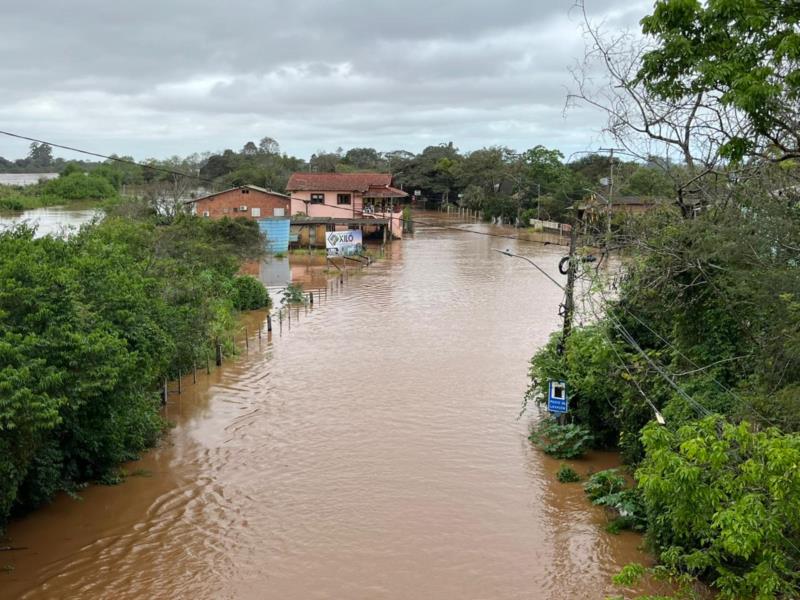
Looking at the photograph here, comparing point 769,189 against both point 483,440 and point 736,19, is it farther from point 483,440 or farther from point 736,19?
point 483,440

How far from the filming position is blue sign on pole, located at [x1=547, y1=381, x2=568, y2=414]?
55.6 ft

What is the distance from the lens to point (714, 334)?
1376 centimetres

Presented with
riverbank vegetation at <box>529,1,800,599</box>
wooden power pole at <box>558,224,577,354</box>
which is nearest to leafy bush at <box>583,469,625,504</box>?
riverbank vegetation at <box>529,1,800,599</box>

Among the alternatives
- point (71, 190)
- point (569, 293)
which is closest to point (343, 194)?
point (71, 190)

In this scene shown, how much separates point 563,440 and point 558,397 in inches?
42.3

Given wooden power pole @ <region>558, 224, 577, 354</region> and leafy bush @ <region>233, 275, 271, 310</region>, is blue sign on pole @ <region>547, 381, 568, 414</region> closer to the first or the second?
wooden power pole @ <region>558, 224, 577, 354</region>

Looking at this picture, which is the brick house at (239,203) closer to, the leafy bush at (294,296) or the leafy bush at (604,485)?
the leafy bush at (294,296)

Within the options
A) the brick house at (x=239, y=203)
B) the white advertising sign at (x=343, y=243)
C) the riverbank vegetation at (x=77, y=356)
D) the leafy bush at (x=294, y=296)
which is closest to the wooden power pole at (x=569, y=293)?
the riverbank vegetation at (x=77, y=356)

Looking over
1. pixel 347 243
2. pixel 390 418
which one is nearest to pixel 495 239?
pixel 347 243

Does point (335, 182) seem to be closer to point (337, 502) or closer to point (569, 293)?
point (569, 293)

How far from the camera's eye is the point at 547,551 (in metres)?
13.0

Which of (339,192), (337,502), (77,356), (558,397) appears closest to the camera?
(77,356)

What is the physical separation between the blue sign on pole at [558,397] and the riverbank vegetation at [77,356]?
851 centimetres

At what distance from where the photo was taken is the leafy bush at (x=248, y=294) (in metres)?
33.1
